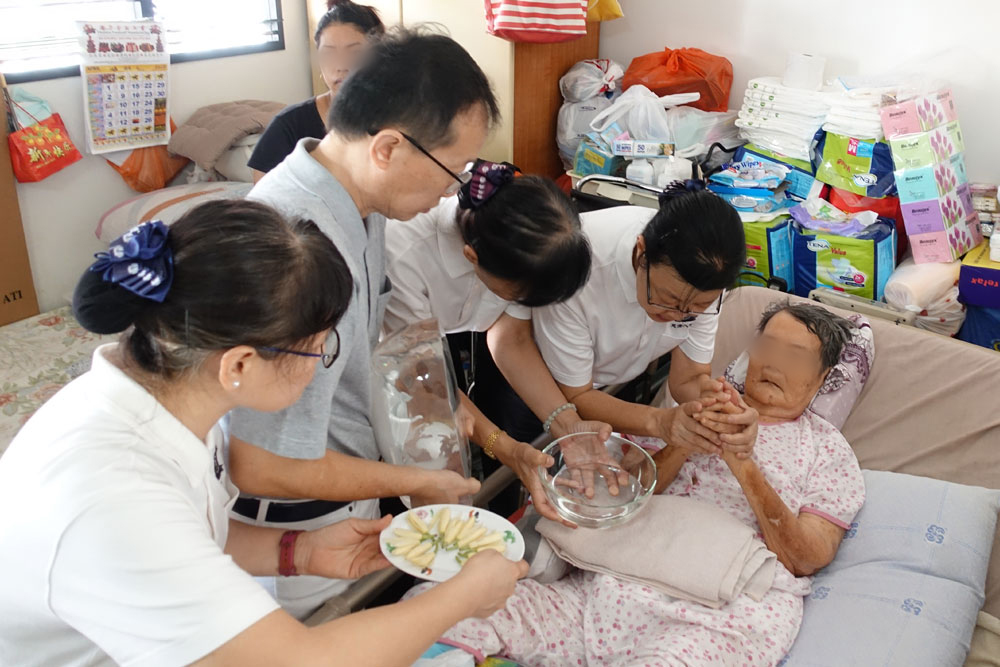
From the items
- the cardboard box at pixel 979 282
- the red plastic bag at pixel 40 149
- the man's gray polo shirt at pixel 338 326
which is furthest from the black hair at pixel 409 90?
the red plastic bag at pixel 40 149

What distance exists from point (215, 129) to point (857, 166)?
3.12m

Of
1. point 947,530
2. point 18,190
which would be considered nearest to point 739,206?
point 947,530

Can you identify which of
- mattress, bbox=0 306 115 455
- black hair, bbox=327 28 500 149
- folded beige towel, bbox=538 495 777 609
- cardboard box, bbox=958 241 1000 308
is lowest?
mattress, bbox=0 306 115 455

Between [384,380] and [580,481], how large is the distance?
583 millimetres

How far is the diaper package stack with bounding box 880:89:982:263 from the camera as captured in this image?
2938mm

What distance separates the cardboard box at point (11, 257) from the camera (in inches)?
132

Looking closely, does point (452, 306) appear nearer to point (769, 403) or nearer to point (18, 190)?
point (769, 403)

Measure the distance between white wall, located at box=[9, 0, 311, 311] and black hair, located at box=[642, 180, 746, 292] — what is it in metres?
3.27

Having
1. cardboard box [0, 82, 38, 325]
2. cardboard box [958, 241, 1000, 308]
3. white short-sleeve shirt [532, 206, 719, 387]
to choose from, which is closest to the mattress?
cardboard box [0, 82, 38, 325]

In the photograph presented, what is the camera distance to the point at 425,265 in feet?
5.77

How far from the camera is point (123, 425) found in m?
0.89

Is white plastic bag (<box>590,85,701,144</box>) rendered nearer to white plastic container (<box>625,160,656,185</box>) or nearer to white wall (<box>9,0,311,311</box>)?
white plastic container (<box>625,160,656,185</box>)

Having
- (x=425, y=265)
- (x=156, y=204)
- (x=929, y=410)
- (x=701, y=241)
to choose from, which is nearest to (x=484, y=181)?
(x=425, y=265)

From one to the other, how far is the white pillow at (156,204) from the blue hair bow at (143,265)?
2.81 m
